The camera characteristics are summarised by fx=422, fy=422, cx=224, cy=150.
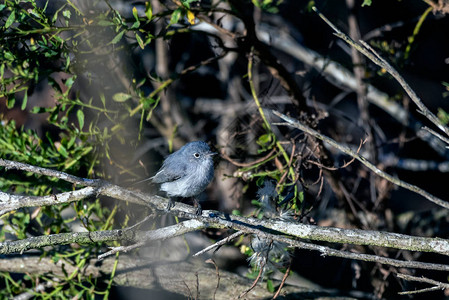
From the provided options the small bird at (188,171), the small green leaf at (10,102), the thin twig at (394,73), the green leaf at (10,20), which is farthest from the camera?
the small bird at (188,171)

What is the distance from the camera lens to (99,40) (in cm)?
247

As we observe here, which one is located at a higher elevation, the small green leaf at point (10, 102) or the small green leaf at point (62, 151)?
the small green leaf at point (10, 102)

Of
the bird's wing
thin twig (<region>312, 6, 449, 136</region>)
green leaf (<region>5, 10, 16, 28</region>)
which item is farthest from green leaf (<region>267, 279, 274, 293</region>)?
green leaf (<region>5, 10, 16, 28</region>)

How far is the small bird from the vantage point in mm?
2887

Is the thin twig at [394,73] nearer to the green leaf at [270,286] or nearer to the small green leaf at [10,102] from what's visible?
the green leaf at [270,286]

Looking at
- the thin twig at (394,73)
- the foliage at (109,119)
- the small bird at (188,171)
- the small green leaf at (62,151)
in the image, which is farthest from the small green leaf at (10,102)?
the thin twig at (394,73)

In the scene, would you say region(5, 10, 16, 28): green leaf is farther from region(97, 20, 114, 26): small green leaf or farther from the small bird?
the small bird

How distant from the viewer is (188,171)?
2941 millimetres

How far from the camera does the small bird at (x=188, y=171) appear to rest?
2.89 metres

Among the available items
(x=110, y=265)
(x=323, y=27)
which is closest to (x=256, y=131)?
(x=110, y=265)

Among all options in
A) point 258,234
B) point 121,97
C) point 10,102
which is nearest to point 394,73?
point 258,234

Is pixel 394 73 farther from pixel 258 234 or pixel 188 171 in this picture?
pixel 188 171

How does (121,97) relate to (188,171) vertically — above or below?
above

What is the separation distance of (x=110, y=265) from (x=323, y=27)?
3.21m
